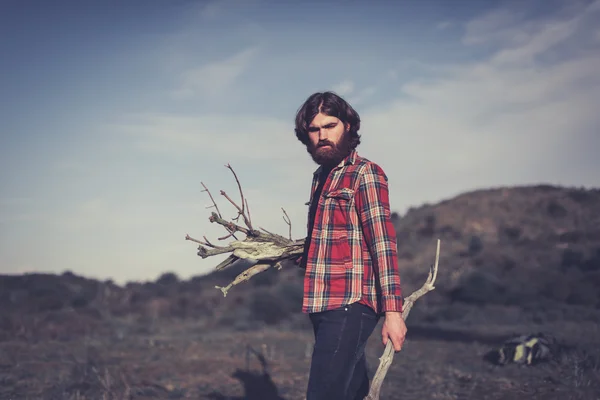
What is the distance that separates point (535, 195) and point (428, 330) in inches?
1216

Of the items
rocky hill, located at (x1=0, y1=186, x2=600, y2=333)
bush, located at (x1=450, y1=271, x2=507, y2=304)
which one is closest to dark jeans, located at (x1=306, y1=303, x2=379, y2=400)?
rocky hill, located at (x1=0, y1=186, x2=600, y2=333)

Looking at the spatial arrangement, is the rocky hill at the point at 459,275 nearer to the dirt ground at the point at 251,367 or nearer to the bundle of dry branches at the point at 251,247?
the dirt ground at the point at 251,367

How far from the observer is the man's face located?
3.08 metres

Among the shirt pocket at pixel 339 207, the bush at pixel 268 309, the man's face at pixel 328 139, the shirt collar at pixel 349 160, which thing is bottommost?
the bush at pixel 268 309

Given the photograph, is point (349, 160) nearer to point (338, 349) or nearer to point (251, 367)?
point (338, 349)

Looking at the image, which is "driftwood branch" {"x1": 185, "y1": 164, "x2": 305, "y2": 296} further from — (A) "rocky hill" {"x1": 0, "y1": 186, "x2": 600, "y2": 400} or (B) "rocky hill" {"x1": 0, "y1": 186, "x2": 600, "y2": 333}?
(B) "rocky hill" {"x1": 0, "y1": 186, "x2": 600, "y2": 333}

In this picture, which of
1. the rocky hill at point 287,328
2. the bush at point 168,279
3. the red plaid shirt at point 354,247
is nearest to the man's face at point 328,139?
the red plaid shirt at point 354,247

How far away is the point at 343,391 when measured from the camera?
8.95 ft

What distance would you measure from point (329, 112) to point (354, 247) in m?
0.78

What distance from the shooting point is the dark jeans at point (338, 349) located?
269cm

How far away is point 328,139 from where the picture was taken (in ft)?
10.1

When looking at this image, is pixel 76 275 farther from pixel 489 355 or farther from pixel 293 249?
pixel 293 249

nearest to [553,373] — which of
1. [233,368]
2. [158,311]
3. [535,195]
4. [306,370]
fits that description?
[306,370]

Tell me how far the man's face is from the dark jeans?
835 millimetres
